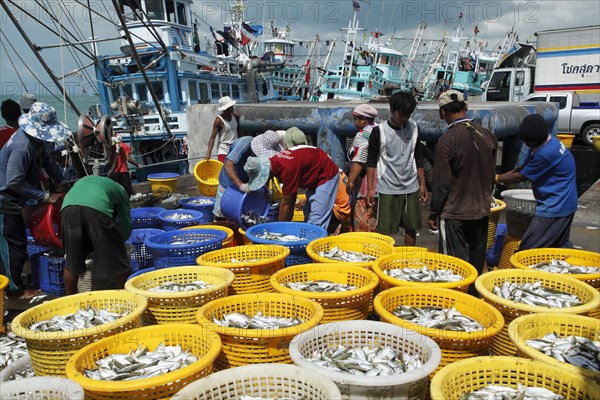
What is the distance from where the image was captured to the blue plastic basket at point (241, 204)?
519cm

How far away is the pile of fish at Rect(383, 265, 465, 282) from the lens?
354cm

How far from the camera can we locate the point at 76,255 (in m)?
3.86

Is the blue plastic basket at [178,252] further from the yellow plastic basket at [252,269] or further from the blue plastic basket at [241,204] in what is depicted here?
the blue plastic basket at [241,204]

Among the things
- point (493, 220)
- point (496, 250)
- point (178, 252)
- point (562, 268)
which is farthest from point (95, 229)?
point (496, 250)

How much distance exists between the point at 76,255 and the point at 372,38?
39.9 metres

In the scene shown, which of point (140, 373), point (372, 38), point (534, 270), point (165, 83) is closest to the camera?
point (140, 373)

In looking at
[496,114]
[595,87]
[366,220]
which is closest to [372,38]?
[595,87]

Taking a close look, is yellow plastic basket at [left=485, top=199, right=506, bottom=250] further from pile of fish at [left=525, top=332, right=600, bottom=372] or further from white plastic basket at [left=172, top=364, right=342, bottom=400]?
white plastic basket at [left=172, top=364, right=342, bottom=400]

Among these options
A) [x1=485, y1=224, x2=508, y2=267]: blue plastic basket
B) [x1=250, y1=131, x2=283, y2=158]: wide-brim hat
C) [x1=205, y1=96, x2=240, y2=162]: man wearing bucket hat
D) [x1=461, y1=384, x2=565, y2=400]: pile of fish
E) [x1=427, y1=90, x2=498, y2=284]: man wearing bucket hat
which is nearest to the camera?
[x1=461, y1=384, x2=565, y2=400]: pile of fish

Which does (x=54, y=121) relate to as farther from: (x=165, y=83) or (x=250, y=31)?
(x=250, y=31)

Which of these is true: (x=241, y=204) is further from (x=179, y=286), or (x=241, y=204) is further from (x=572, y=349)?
(x=572, y=349)

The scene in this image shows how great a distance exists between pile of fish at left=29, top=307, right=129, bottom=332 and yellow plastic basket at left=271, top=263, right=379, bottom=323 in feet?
3.87

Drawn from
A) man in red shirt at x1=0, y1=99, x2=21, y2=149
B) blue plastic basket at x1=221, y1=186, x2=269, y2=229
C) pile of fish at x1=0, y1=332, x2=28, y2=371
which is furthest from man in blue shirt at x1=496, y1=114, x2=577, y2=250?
man in red shirt at x1=0, y1=99, x2=21, y2=149

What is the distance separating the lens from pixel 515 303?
2.86 metres
